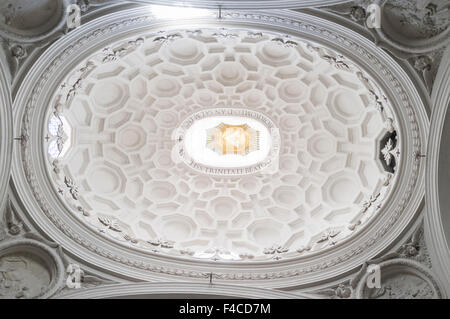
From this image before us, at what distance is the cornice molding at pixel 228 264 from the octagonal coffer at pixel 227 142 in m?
4.54

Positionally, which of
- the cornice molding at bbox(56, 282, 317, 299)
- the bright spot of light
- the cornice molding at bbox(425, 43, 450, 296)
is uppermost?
the bright spot of light

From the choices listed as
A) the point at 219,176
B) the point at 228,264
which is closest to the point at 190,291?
the point at 228,264

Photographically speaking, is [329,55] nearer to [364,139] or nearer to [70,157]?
[364,139]

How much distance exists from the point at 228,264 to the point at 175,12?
7.14 metres

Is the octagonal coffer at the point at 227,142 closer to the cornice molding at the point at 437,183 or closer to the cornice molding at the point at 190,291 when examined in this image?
the cornice molding at the point at 190,291

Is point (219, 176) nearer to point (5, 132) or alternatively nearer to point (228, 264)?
point (228, 264)

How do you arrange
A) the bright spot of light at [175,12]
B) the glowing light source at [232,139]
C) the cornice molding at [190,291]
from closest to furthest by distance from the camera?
1. the bright spot of light at [175,12]
2. the cornice molding at [190,291]
3. the glowing light source at [232,139]

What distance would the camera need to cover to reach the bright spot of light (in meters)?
13.7

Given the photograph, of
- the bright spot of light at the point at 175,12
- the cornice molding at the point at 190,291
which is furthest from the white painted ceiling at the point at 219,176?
the bright spot of light at the point at 175,12

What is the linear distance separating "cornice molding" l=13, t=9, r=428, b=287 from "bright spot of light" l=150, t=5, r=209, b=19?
159 mm

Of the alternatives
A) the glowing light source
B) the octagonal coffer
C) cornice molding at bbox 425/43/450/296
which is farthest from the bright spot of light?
the glowing light source

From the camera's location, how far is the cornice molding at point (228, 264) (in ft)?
45.6

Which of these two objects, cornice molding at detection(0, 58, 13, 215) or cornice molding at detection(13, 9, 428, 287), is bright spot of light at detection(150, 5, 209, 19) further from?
cornice molding at detection(0, 58, 13, 215)
